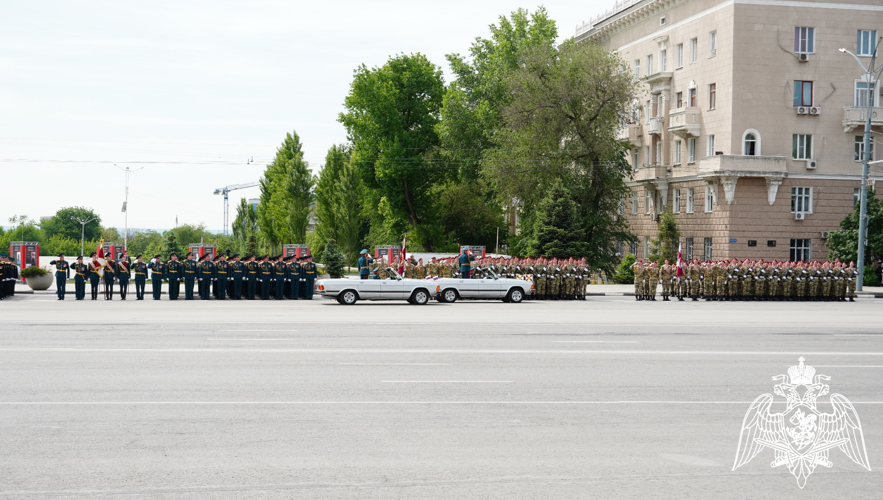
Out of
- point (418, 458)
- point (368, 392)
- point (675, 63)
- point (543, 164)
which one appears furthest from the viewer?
point (675, 63)


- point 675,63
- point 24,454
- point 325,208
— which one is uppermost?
point 675,63

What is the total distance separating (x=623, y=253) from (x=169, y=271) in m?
36.8

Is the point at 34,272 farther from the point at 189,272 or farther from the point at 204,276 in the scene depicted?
the point at 204,276

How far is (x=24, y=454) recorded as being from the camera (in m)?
7.27

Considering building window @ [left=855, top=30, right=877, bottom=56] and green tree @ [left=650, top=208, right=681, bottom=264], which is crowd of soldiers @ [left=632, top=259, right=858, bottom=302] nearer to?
green tree @ [left=650, top=208, right=681, bottom=264]

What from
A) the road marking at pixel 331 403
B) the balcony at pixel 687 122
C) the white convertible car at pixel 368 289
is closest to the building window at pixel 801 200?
the balcony at pixel 687 122

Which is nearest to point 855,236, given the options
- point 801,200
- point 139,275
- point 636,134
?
point 801,200

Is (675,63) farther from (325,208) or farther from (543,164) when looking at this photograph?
(325,208)

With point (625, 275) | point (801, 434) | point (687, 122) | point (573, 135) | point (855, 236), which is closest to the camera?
point (801, 434)

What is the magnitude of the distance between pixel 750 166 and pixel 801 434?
40.2 metres

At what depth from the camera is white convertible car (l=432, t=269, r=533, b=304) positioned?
94.6 ft

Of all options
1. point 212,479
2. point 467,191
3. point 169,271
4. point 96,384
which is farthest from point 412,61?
point 212,479

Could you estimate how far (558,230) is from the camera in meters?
43.6

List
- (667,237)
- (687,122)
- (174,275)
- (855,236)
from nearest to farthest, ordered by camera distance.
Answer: (174,275)
(855,236)
(687,122)
(667,237)
